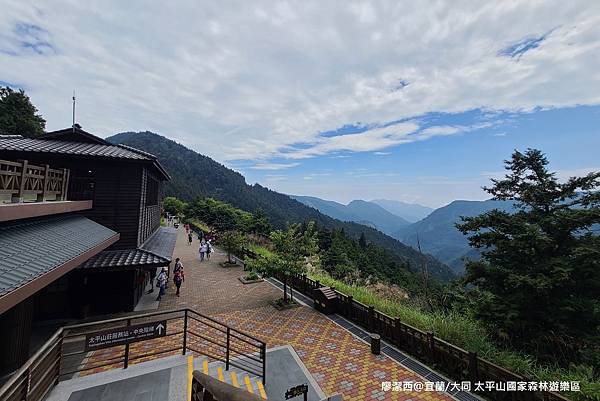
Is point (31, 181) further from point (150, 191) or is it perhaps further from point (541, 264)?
point (541, 264)

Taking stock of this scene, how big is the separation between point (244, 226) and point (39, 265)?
30.1 meters

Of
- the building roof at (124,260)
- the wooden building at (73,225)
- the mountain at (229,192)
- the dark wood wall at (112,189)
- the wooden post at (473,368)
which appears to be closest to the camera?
the wooden building at (73,225)

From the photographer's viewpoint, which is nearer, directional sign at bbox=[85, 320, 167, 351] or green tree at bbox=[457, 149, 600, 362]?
directional sign at bbox=[85, 320, 167, 351]

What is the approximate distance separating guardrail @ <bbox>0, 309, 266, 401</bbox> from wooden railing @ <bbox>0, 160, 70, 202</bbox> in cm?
369

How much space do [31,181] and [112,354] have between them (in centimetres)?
565

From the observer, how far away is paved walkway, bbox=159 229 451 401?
7801 mm

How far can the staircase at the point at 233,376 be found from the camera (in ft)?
23.5

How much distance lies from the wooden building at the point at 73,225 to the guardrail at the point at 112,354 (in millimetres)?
1564

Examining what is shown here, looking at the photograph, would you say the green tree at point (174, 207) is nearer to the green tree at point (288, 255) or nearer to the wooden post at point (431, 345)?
the green tree at point (288, 255)

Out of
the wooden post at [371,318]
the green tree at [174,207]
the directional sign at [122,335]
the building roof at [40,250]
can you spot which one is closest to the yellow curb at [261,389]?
the directional sign at [122,335]

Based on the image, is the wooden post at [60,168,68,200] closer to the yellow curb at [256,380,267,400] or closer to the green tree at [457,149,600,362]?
the yellow curb at [256,380,267,400]

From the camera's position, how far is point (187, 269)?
2175cm

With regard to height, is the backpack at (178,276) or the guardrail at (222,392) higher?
the guardrail at (222,392)

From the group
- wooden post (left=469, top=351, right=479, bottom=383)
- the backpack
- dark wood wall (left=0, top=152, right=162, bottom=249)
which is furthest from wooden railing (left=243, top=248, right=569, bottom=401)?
dark wood wall (left=0, top=152, right=162, bottom=249)
